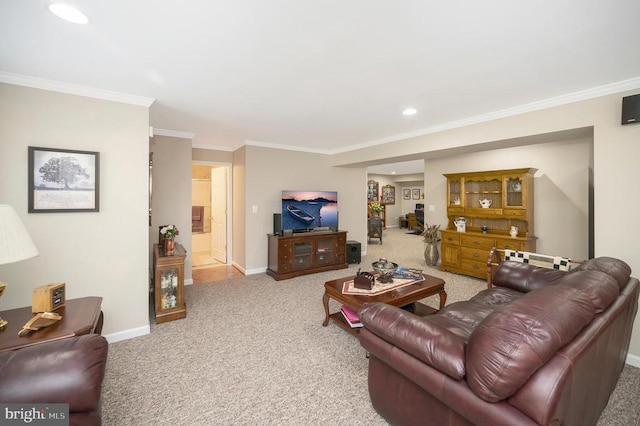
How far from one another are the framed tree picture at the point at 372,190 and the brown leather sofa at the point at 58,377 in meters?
11.0

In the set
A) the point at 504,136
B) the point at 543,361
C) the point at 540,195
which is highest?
the point at 504,136

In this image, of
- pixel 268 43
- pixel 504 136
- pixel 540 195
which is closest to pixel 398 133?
pixel 504 136

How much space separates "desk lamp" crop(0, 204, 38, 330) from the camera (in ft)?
4.53

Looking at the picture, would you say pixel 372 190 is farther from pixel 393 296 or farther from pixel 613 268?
pixel 613 268

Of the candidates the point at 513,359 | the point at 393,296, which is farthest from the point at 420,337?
the point at 393,296

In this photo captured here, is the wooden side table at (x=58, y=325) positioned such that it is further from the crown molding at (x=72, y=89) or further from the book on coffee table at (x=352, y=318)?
the book on coffee table at (x=352, y=318)

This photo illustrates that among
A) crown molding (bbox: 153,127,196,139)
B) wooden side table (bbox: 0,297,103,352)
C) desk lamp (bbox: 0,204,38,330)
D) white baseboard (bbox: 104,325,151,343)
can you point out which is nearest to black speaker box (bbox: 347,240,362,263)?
crown molding (bbox: 153,127,196,139)

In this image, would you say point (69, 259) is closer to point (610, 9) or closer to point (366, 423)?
point (366, 423)

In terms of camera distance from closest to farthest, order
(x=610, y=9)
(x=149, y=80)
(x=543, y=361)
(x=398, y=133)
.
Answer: (x=543, y=361)
(x=610, y=9)
(x=149, y=80)
(x=398, y=133)

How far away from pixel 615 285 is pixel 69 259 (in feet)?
13.5

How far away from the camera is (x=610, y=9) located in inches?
58.2

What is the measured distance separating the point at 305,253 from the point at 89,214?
10.3ft

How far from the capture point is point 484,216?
468 centimetres

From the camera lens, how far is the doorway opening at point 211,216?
18.5 feet
